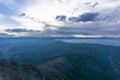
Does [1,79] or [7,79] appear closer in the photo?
[1,79]

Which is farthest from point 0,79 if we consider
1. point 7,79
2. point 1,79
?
point 7,79

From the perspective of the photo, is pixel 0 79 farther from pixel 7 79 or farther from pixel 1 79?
Answer: pixel 7 79

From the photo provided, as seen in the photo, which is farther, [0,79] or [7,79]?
[7,79]
